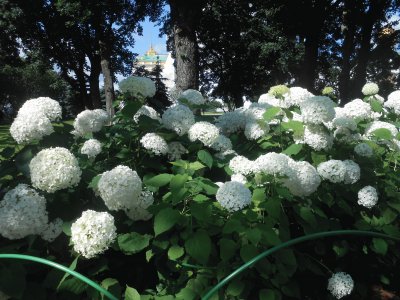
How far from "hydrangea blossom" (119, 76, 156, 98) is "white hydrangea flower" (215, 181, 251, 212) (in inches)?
51.3

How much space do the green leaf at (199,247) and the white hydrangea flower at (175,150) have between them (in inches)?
36.2

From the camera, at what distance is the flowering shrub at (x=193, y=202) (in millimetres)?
2016

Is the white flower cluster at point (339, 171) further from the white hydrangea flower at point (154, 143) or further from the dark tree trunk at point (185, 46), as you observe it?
the dark tree trunk at point (185, 46)

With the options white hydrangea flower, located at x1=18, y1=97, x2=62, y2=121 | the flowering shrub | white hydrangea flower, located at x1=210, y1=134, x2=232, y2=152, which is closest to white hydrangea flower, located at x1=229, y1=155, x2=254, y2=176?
the flowering shrub

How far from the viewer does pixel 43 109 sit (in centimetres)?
248

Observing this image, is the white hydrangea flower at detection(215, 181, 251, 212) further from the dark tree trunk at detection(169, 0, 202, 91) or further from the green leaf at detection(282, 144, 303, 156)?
the dark tree trunk at detection(169, 0, 202, 91)

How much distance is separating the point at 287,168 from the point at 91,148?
1379 mm

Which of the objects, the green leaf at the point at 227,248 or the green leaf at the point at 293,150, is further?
the green leaf at the point at 293,150

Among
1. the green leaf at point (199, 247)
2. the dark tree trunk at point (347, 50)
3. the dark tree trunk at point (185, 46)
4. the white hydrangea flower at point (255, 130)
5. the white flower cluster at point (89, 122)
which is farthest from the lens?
the dark tree trunk at point (347, 50)

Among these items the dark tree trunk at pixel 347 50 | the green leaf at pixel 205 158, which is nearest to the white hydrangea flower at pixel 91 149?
the green leaf at pixel 205 158

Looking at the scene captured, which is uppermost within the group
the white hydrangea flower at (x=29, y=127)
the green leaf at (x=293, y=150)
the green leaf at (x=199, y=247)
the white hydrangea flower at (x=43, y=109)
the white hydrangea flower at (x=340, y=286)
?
the white hydrangea flower at (x=43, y=109)

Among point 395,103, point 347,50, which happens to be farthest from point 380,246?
point 347,50

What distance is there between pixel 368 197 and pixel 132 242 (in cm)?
172

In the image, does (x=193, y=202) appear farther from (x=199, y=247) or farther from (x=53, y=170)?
(x=53, y=170)
